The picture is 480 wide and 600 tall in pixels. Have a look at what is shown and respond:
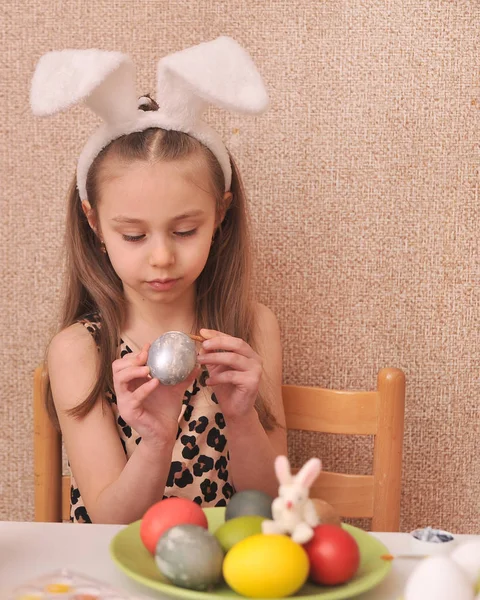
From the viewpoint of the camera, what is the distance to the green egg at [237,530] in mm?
646

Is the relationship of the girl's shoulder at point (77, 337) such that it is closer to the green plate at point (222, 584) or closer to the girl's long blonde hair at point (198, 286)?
the girl's long blonde hair at point (198, 286)

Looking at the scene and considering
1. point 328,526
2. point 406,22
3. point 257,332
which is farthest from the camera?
point 406,22

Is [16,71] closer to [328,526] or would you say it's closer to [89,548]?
[89,548]

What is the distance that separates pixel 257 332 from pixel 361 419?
0.79 ft

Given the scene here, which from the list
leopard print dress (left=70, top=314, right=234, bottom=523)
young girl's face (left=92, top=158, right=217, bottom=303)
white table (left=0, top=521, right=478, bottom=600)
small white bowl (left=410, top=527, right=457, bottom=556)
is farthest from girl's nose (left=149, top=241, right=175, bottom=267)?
small white bowl (left=410, top=527, right=457, bottom=556)

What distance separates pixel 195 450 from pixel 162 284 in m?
0.30

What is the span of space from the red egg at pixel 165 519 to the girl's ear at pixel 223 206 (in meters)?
0.59

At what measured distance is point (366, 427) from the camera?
1140mm

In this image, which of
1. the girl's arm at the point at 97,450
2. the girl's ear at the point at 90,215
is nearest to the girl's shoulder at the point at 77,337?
the girl's arm at the point at 97,450

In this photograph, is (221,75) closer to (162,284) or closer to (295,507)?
(162,284)

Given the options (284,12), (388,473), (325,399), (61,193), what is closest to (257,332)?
(325,399)

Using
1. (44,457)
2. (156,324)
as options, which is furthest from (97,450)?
(156,324)

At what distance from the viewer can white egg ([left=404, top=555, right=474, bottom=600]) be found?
552mm

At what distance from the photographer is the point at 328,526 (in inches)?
25.3
